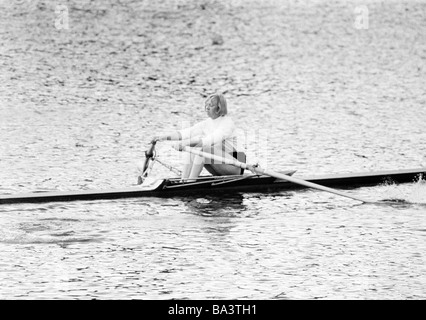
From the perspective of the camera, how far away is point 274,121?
77.9 ft

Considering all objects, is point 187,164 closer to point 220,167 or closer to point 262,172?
point 220,167

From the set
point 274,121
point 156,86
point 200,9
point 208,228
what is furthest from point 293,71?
point 208,228

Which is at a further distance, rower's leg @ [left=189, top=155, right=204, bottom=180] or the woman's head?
rower's leg @ [left=189, top=155, right=204, bottom=180]

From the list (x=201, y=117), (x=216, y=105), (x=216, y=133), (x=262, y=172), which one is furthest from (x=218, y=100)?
(x=201, y=117)

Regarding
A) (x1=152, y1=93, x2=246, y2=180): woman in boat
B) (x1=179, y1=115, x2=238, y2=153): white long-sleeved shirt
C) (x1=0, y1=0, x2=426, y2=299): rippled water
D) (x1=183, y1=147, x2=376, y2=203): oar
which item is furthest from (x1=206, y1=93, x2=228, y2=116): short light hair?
(x1=0, y1=0, x2=426, y2=299): rippled water

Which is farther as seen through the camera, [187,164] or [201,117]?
[201,117]

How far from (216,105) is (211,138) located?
43 centimetres

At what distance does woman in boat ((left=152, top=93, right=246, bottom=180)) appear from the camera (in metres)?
14.9

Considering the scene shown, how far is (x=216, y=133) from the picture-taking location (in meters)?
14.9

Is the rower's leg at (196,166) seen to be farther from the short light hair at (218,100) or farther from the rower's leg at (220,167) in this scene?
the short light hair at (218,100)

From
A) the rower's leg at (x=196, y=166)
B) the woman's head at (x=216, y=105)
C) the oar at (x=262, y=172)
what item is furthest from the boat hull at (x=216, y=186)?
the woman's head at (x=216, y=105)

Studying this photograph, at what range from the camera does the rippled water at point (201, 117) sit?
452 inches

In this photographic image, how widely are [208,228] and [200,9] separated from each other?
93.9 ft

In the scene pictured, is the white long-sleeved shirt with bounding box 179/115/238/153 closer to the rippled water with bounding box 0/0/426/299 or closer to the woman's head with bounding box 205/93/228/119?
the woman's head with bounding box 205/93/228/119
